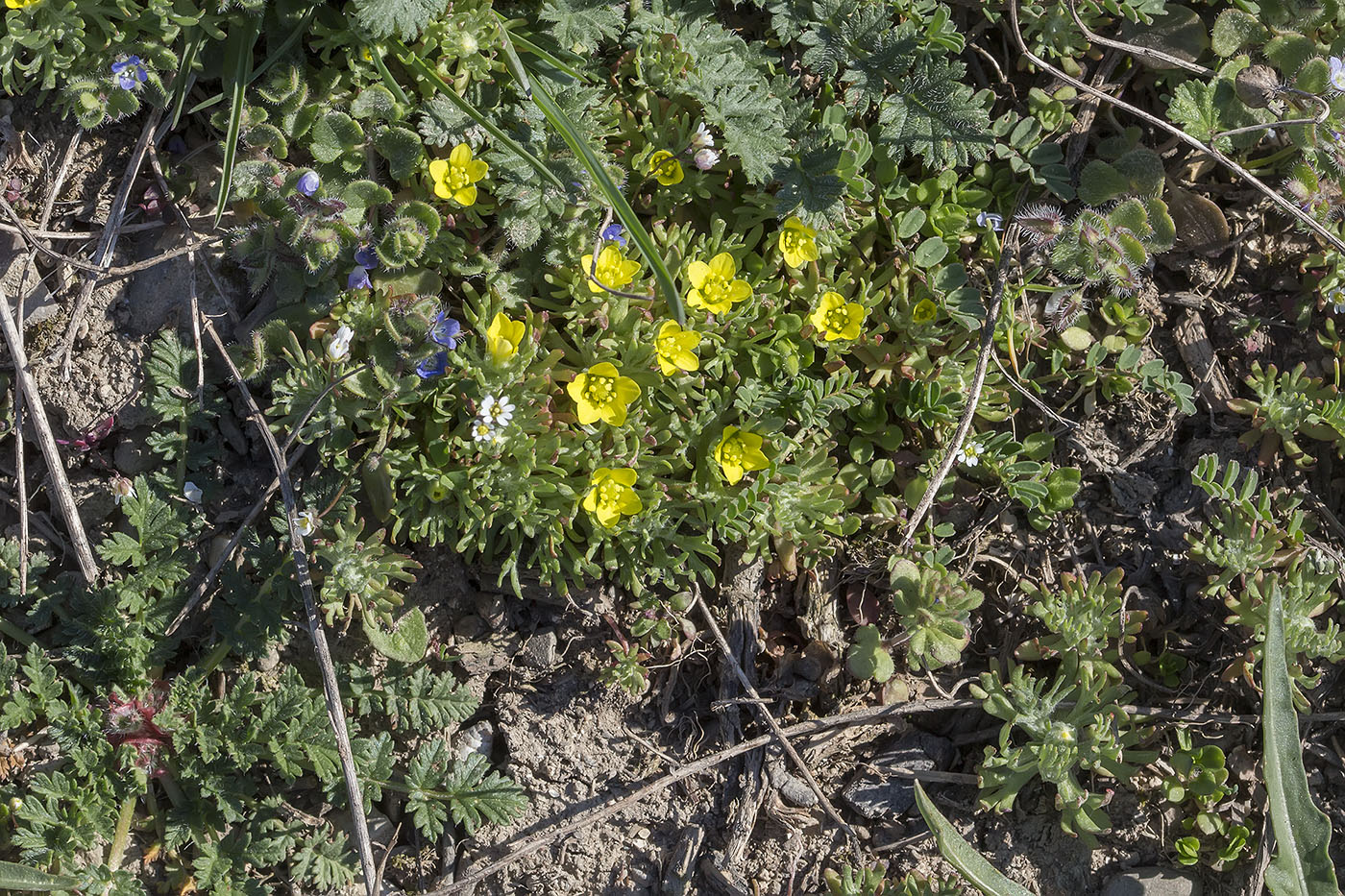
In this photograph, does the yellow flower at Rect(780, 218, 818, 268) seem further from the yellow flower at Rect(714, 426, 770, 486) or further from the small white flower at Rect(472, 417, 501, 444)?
the small white flower at Rect(472, 417, 501, 444)

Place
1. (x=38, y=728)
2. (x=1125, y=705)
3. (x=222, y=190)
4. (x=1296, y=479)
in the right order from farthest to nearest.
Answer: (x=1296, y=479) → (x=1125, y=705) → (x=38, y=728) → (x=222, y=190)

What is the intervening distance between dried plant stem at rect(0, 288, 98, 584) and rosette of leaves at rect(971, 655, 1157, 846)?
134 inches

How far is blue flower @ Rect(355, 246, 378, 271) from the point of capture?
13.1ft

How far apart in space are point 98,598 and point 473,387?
1.59m

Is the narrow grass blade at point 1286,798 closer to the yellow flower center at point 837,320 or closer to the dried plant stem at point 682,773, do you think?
the dried plant stem at point 682,773

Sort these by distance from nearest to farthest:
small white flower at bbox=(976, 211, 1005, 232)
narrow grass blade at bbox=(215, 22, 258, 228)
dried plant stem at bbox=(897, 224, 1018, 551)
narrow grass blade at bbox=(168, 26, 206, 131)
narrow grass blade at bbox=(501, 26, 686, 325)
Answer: narrow grass blade at bbox=(501, 26, 686, 325) < narrow grass blade at bbox=(215, 22, 258, 228) < narrow grass blade at bbox=(168, 26, 206, 131) < dried plant stem at bbox=(897, 224, 1018, 551) < small white flower at bbox=(976, 211, 1005, 232)

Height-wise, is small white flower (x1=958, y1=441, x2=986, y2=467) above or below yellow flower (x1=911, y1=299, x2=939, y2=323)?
below

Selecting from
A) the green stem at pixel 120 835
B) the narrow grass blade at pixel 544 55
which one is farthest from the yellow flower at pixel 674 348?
the green stem at pixel 120 835

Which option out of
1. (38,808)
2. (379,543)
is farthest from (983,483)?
(38,808)

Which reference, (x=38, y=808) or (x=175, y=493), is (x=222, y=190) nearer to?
(x=175, y=493)

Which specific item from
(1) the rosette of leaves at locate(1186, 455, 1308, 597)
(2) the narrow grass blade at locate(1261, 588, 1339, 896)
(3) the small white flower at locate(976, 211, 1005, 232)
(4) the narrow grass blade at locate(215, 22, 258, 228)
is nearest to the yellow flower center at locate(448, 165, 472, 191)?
(4) the narrow grass blade at locate(215, 22, 258, 228)

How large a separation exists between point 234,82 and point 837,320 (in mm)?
2407

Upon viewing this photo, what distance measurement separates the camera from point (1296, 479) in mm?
4625

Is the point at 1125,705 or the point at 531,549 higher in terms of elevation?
the point at 531,549
